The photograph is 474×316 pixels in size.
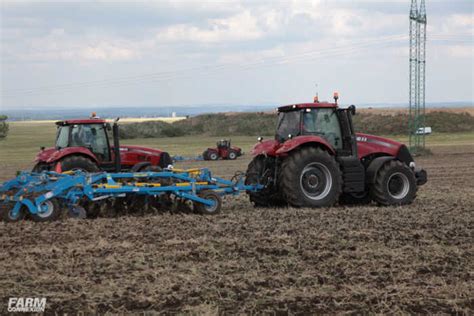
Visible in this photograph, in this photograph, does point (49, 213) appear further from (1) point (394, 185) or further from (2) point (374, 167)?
(1) point (394, 185)

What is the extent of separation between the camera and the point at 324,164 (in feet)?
41.9

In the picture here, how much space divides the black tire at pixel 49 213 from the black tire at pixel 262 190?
12.3 feet

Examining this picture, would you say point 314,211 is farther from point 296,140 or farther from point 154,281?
point 154,281

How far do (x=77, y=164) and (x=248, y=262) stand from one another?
735 centimetres

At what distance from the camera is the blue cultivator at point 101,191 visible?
11180 millimetres

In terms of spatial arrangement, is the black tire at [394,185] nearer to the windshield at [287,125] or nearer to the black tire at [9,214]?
the windshield at [287,125]

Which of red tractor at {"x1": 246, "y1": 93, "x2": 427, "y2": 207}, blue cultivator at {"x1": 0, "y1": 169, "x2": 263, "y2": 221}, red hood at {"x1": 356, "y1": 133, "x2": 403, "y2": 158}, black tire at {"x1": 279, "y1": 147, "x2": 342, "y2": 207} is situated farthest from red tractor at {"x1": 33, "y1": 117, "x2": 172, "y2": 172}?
red hood at {"x1": 356, "y1": 133, "x2": 403, "y2": 158}

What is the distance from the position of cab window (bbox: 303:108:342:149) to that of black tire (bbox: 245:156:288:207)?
108cm

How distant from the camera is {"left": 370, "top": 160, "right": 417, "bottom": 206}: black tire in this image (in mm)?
13188

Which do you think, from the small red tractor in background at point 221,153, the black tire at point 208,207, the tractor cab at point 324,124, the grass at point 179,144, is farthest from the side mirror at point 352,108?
the grass at point 179,144

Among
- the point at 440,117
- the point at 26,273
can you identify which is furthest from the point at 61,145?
the point at 440,117

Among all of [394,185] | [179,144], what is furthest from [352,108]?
[179,144]

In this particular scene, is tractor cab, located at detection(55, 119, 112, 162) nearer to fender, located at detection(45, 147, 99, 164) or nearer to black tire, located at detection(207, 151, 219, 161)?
A: fender, located at detection(45, 147, 99, 164)

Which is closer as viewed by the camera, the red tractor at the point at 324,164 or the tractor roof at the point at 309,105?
the red tractor at the point at 324,164
